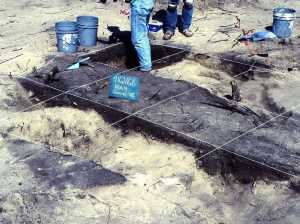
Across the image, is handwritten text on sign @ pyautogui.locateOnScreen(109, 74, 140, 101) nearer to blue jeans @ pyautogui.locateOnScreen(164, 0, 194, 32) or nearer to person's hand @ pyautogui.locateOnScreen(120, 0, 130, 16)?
blue jeans @ pyautogui.locateOnScreen(164, 0, 194, 32)

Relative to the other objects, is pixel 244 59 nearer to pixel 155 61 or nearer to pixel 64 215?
pixel 155 61

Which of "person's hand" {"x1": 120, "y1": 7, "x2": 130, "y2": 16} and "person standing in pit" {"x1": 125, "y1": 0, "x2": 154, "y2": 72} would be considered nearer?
"person standing in pit" {"x1": 125, "y1": 0, "x2": 154, "y2": 72}

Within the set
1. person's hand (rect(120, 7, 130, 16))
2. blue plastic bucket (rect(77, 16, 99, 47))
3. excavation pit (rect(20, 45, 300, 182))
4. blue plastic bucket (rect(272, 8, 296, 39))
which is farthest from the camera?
person's hand (rect(120, 7, 130, 16))

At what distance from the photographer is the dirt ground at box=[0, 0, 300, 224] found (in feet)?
15.9

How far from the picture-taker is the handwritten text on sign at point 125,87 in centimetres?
678

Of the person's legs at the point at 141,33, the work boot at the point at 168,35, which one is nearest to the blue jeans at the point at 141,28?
the person's legs at the point at 141,33

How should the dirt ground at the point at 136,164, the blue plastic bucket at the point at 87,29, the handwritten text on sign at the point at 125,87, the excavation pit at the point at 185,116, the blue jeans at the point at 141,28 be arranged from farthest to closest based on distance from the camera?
the blue plastic bucket at the point at 87,29, the blue jeans at the point at 141,28, the handwritten text on sign at the point at 125,87, the excavation pit at the point at 185,116, the dirt ground at the point at 136,164

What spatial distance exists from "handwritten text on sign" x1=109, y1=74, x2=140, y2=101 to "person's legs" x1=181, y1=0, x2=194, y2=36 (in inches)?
125

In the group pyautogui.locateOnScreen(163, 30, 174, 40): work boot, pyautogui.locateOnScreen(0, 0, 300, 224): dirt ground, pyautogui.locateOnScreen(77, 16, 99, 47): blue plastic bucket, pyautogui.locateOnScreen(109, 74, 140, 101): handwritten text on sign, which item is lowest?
pyautogui.locateOnScreen(0, 0, 300, 224): dirt ground

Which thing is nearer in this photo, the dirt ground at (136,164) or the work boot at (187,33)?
the dirt ground at (136,164)

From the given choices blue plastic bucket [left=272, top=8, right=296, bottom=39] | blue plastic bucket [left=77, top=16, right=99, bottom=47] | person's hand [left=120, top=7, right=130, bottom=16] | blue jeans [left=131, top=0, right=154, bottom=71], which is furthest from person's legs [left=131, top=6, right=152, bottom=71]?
person's hand [left=120, top=7, right=130, bottom=16]

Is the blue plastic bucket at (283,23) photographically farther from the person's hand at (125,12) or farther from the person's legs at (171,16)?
the person's hand at (125,12)

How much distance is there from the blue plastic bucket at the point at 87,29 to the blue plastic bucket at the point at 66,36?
0.60 feet

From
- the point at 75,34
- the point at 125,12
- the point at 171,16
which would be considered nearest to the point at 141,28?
the point at 75,34
